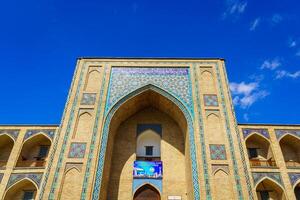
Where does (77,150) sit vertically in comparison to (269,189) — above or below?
above

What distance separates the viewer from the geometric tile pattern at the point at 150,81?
986 centimetres

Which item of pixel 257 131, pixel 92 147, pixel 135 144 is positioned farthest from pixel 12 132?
pixel 257 131

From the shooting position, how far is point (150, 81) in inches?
406

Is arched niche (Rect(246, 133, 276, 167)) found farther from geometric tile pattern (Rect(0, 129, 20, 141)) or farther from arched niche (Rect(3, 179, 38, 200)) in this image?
geometric tile pattern (Rect(0, 129, 20, 141))

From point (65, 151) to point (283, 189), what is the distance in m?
7.26

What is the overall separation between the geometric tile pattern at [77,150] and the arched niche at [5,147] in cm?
290

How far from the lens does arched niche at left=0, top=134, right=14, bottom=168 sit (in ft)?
31.4

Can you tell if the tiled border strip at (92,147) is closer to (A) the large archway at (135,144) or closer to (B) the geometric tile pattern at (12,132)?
(A) the large archway at (135,144)

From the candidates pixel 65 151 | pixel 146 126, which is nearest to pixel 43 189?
pixel 65 151

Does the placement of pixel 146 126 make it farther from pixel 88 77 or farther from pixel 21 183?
pixel 21 183

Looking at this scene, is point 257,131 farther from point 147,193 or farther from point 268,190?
point 147,193

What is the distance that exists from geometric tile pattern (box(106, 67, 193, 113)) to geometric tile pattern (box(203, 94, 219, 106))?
22.6 inches

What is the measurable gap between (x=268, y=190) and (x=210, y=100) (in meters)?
3.73

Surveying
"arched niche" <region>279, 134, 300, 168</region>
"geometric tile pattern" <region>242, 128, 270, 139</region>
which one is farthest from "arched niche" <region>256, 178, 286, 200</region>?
"geometric tile pattern" <region>242, 128, 270, 139</region>
